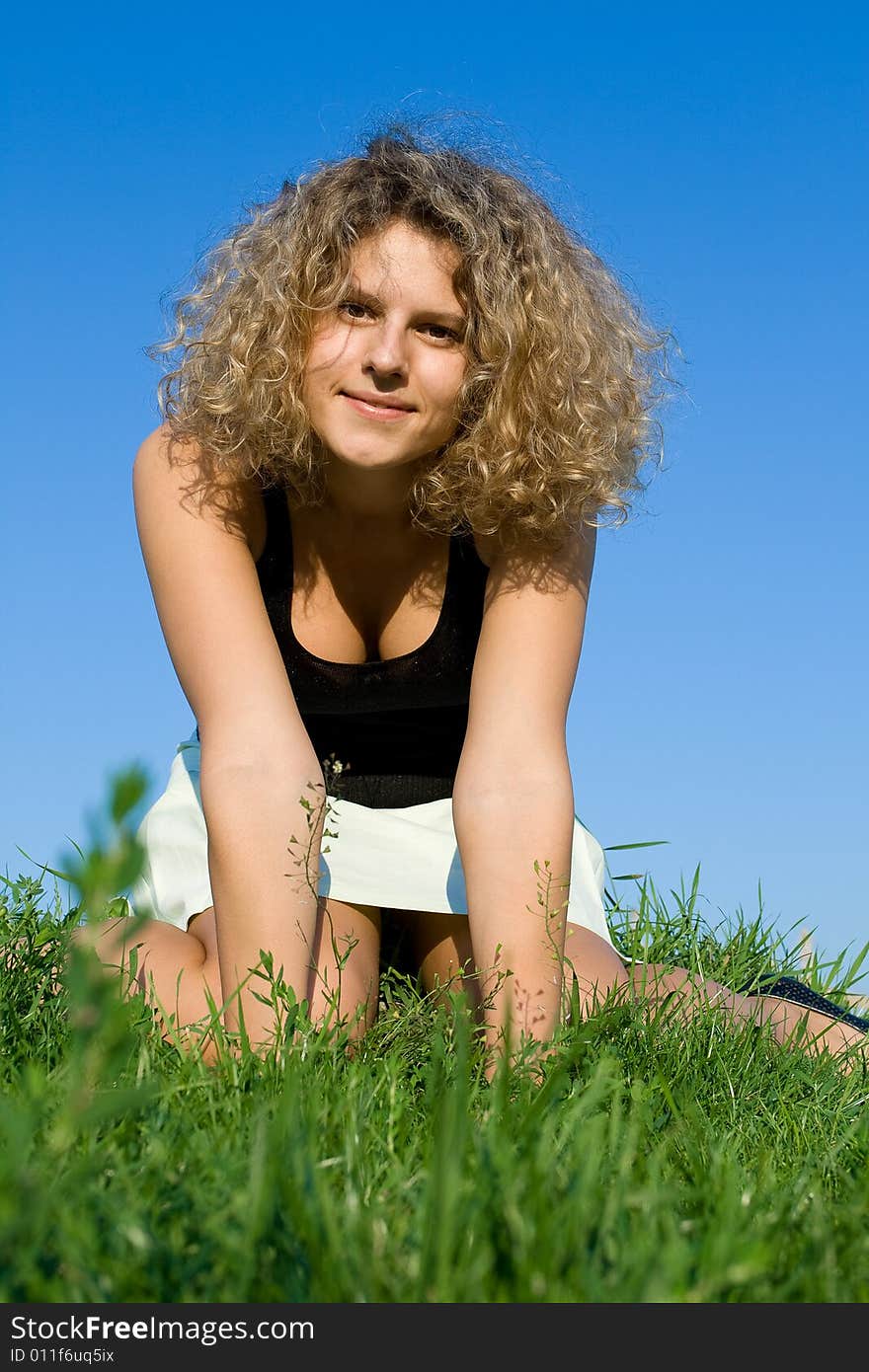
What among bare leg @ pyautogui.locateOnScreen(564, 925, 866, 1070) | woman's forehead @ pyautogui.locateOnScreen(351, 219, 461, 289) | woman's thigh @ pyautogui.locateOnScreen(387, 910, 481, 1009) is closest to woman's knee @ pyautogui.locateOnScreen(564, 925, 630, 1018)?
bare leg @ pyautogui.locateOnScreen(564, 925, 866, 1070)

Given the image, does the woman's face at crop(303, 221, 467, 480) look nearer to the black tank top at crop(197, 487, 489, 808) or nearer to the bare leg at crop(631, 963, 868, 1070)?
the black tank top at crop(197, 487, 489, 808)

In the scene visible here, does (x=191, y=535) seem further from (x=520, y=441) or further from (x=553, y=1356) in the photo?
(x=553, y=1356)

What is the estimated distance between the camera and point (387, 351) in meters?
2.93

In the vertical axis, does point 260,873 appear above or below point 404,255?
below

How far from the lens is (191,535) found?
3053 millimetres

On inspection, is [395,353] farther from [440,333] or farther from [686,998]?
[686,998]

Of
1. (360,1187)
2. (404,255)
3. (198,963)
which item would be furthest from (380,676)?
(360,1187)

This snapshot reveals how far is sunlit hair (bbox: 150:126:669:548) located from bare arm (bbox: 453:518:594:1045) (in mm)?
275

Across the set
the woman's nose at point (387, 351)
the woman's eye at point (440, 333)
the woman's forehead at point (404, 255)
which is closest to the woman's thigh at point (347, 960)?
the woman's nose at point (387, 351)

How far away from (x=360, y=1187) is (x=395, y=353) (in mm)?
1928

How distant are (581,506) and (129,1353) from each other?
248cm

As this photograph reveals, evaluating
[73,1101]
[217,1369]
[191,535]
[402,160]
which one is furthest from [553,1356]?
[402,160]

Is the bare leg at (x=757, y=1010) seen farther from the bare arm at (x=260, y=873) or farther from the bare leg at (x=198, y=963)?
the bare arm at (x=260, y=873)

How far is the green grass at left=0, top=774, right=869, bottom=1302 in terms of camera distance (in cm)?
111
